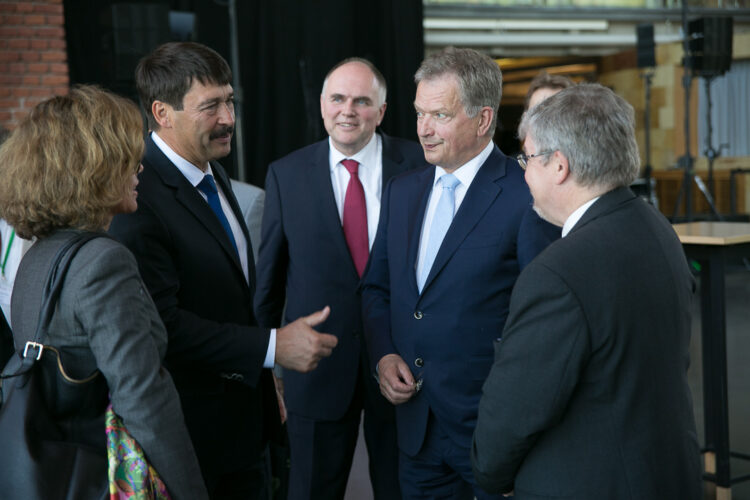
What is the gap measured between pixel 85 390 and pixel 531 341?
0.80m

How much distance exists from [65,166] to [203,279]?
55 centimetres

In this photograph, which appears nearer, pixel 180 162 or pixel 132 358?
pixel 132 358

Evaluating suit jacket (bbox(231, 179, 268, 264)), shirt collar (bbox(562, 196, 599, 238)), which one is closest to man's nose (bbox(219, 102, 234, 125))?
shirt collar (bbox(562, 196, 599, 238))

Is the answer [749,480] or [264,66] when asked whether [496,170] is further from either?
[264,66]

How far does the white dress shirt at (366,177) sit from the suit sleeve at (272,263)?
22 centimetres

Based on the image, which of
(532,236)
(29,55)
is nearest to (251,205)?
(532,236)

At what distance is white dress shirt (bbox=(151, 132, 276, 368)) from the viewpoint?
76.0 inches

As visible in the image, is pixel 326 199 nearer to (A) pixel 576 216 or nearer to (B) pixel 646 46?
(A) pixel 576 216

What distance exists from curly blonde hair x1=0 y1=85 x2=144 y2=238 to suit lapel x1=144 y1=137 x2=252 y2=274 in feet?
1.27

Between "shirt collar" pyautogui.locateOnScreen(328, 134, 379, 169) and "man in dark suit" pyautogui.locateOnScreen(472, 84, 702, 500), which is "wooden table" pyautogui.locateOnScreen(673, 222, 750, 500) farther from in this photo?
"man in dark suit" pyautogui.locateOnScreen(472, 84, 702, 500)

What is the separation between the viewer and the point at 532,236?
6.49 ft

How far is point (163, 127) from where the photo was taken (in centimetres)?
200

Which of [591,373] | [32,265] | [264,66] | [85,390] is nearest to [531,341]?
[591,373]

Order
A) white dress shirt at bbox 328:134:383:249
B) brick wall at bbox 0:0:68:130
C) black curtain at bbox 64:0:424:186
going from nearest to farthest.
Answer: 1. white dress shirt at bbox 328:134:383:249
2. brick wall at bbox 0:0:68:130
3. black curtain at bbox 64:0:424:186
